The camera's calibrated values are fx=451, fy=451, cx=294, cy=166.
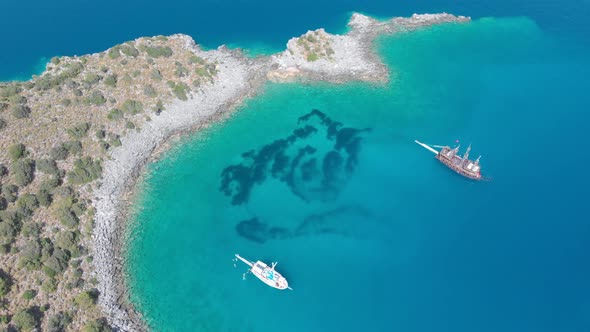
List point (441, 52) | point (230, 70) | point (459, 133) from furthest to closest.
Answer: point (441, 52), point (230, 70), point (459, 133)

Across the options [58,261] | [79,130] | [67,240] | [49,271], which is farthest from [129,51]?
[49,271]

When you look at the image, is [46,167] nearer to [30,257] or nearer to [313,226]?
[30,257]

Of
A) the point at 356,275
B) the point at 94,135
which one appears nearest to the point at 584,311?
the point at 356,275

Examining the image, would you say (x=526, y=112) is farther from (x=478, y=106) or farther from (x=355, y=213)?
(x=355, y=213)

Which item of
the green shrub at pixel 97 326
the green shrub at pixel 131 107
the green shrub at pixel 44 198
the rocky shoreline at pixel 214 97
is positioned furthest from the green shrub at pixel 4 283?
the green shrub at pixel 131 107

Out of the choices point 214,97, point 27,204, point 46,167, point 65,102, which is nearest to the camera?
point 27,204

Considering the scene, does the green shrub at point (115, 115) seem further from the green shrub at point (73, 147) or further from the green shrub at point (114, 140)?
the green shrub at point (73, 147)
